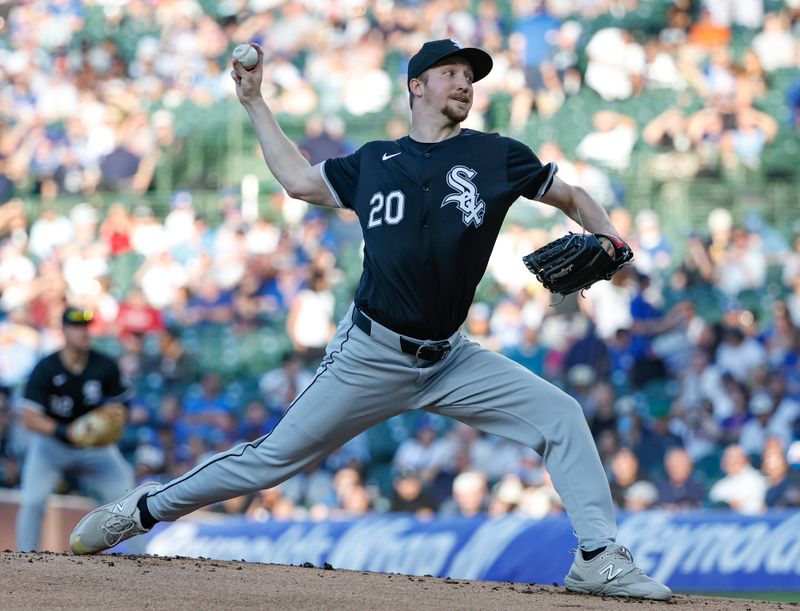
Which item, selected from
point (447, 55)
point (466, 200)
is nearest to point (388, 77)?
point (447, 55)

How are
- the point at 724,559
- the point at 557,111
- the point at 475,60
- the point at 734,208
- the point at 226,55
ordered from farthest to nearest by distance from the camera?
the point at 226,55 → the point at 557,111 → the point at 734,208 → the point at 724,559 → the point at 475,60

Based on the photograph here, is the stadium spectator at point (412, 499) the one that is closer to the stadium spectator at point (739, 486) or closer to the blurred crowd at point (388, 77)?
the stadium spectator at point (739, 486)

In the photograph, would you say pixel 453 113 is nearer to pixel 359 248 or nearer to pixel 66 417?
pixel 66 417

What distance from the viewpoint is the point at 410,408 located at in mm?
4879

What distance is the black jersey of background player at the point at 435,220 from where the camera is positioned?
4684 millimetres

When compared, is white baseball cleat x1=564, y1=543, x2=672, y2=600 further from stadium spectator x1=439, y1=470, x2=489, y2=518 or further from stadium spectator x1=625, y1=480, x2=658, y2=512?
stadium spectator x1=439, y1=470, x2=489, y2=518

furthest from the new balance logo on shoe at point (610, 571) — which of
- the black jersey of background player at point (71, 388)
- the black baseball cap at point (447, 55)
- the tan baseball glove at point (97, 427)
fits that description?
the black jersey of background player at point (71, 388)

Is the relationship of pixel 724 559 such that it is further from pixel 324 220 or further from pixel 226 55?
pixel 226 55

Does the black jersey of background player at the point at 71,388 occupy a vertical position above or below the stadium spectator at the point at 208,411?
above

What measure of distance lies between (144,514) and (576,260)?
1.99 m

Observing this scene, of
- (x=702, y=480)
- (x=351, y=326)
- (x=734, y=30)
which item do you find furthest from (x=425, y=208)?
(x=734, y=30)

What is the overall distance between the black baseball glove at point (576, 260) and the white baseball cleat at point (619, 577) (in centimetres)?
101

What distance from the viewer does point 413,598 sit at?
15.1 feet

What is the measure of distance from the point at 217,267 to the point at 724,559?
763 cm
